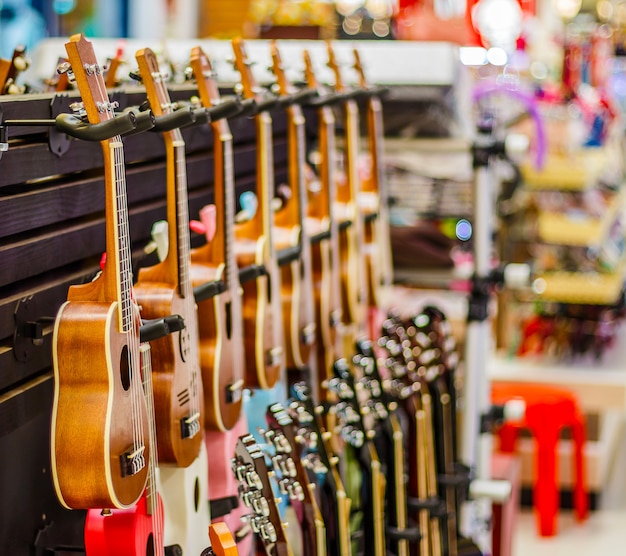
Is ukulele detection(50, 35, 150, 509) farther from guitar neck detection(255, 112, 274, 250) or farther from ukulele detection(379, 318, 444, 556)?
ukulele detection(379, 318, 444, 556)

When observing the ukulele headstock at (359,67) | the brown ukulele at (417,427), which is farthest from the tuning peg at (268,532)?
the ukulele headstock at (359,67)

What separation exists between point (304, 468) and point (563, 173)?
3.22 m

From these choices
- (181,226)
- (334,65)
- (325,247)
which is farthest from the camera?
(334,65)

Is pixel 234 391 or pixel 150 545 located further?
pixel 234 391

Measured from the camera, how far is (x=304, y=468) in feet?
5.36

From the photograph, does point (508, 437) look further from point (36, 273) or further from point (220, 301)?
point (36, 273)

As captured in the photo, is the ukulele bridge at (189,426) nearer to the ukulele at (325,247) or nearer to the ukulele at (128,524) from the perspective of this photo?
the ukulele at (128,524)

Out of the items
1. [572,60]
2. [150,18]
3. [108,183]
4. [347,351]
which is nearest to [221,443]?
[108,183]

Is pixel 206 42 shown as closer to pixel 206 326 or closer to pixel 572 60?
pixel 206 326

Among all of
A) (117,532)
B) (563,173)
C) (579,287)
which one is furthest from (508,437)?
(117,532)

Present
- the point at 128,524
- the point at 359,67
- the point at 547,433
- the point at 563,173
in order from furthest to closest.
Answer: the point at 563,173 < the point at 547,433 < the point at 359,67 < the point at 128,524

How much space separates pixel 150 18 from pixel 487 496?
18.4ft

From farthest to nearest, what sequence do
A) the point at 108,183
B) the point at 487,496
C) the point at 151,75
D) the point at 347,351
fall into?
1. the point at 487,496
2. the point at 347,351
3. the point at 151,75
4. the point at 108,183

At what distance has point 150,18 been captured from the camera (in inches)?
305
